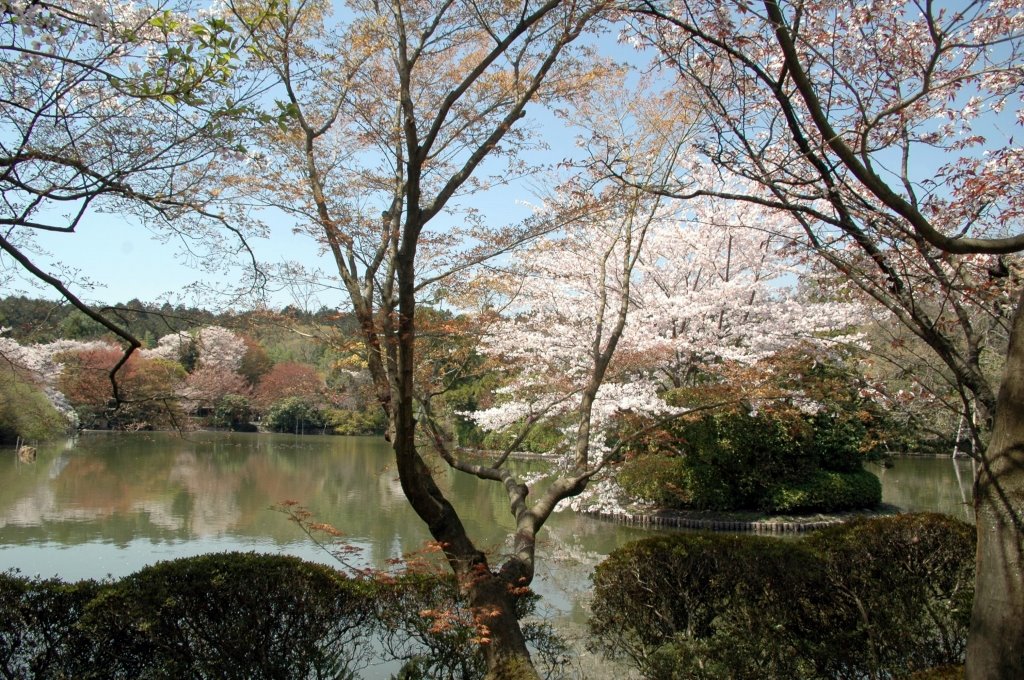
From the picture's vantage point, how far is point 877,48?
2.99 meters

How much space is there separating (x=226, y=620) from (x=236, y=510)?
25.1ft

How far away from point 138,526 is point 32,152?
24.0 ft

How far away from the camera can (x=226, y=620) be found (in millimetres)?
2744

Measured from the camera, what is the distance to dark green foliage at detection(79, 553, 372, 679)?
103 inches

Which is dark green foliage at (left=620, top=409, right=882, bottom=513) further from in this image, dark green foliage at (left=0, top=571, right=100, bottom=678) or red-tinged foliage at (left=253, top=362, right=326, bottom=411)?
red-tinged foliage at (left=253, top=362, right=326, bottom=411)

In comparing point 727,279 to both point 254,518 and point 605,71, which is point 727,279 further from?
point 254,518

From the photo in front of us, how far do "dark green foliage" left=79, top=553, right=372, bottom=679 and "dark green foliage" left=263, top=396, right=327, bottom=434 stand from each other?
20944 millimetres

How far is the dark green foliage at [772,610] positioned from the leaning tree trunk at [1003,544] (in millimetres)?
987

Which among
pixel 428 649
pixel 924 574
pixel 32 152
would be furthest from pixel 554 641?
pixel 32 152

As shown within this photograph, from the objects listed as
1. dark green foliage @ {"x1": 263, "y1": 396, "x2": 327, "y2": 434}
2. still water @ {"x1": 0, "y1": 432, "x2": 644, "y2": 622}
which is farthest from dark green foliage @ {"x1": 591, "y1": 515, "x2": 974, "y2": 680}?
dark green foliage @ {"x1": 263, "y1": 396, "x2": 327, "y2": 434}

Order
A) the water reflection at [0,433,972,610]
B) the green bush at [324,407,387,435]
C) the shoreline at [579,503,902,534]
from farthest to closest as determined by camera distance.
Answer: the green bush at [324,407,387,435]
the shoreline at [579,503,902,534]
the water reflection at [0,433,972,610]

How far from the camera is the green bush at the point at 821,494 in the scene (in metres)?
9.52

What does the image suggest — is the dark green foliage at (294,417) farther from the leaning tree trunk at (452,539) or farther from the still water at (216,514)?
the leaning tree trunk at (452,539)

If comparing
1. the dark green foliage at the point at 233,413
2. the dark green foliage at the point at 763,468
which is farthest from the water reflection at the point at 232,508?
the dark green foliage at the point at 233,413
